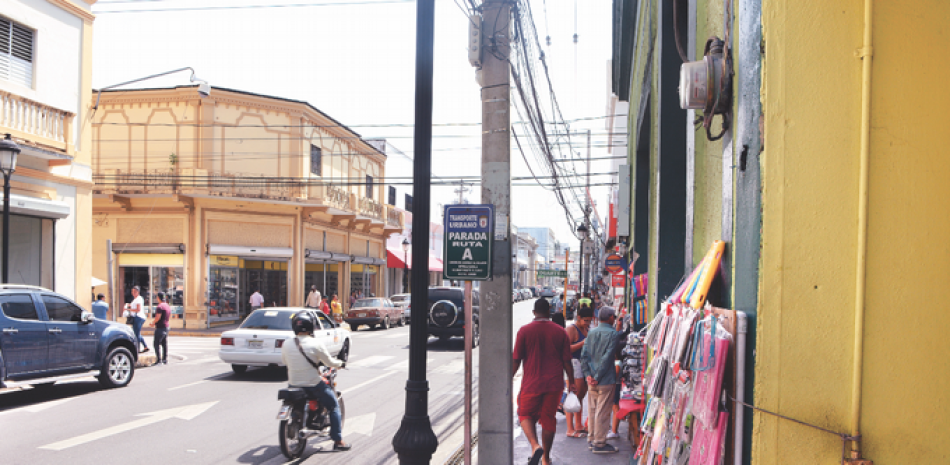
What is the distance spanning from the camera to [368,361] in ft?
53.0

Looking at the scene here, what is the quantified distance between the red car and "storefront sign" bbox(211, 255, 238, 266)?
18.2ft

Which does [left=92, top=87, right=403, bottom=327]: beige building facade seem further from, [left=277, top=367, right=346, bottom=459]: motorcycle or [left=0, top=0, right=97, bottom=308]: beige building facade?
[left=277, top=367, right=346, bottom=459]: motorcycle

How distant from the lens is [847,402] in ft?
8.01

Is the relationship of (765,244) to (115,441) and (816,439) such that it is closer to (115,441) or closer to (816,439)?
(816,439)

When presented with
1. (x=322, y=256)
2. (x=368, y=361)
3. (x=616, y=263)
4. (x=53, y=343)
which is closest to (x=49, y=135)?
(x=53, y=343)

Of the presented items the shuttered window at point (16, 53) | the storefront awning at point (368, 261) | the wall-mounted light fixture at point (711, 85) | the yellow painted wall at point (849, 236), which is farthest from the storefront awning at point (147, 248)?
the yellow painted wall at point (849, 236)

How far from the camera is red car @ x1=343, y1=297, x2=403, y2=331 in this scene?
2675 cm

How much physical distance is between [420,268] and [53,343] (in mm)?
8751

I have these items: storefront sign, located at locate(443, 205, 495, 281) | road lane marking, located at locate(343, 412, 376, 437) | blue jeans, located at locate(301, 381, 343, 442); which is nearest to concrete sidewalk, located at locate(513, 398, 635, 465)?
road lane marking, located at locate(343, 412, 376, 437)

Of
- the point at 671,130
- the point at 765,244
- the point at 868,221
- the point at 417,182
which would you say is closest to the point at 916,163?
the point at 868,221

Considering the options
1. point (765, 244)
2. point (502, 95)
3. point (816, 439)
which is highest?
point (502, 95)

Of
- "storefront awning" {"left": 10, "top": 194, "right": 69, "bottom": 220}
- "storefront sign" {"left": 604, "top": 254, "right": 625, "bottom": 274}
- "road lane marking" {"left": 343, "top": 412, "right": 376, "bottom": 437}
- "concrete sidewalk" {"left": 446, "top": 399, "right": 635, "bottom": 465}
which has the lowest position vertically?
"road lane marking" {"left": 343, "top": 412, "right": 376, "bottom": 437}

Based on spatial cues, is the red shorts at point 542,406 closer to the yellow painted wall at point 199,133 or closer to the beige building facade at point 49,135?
the beige building facade at point 49,135

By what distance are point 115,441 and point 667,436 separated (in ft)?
23.7
